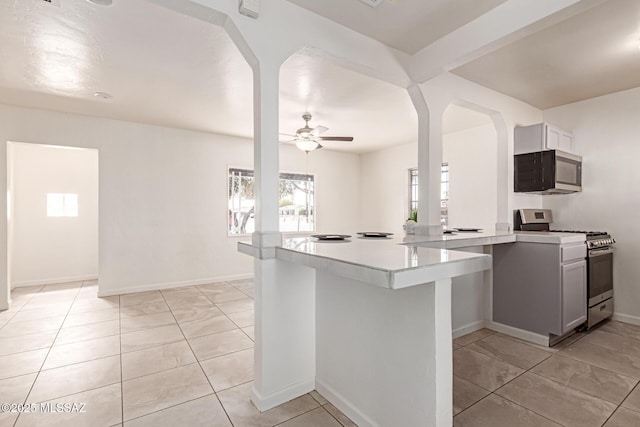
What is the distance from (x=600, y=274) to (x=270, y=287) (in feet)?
11.6

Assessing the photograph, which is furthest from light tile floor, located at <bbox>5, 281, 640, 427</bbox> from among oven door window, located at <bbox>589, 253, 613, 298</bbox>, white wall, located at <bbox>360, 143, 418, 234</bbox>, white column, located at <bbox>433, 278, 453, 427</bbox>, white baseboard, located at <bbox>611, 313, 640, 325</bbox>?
white wall, located at <bbox>360, 143, 418, 234</bbox>

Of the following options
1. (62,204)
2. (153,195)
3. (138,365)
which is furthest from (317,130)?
(62,204)

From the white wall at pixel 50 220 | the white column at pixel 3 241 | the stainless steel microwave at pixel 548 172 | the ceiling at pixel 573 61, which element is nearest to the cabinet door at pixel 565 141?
the stainless steel microwave at pixel 548 172

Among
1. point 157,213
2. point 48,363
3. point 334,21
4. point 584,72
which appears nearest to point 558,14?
point 334,21

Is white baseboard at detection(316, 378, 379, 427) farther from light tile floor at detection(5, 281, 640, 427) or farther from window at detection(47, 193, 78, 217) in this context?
window at detection(47, 193, 78, 217)

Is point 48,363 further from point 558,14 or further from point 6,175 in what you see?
point 558,14

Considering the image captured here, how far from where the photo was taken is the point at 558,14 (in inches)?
73.0

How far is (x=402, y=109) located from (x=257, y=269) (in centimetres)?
317

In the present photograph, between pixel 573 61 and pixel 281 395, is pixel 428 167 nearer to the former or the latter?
pixel 573 61

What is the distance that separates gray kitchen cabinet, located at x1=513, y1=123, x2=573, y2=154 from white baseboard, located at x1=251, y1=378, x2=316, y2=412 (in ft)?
11.4

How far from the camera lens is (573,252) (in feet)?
9.34

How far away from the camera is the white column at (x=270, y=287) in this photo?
189 cm

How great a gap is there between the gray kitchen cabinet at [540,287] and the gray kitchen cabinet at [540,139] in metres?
1.22

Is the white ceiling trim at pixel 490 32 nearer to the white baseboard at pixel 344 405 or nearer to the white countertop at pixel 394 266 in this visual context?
the white countertop at pixel 394 266
